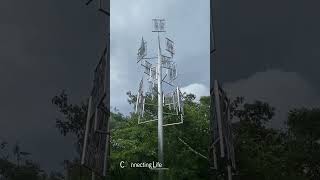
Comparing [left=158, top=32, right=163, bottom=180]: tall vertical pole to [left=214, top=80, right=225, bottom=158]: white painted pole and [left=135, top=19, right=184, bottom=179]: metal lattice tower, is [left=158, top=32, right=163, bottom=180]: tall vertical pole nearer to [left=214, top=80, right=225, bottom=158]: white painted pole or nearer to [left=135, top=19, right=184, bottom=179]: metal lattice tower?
[left=135, top=19, right=184, bottom=179]: metal lattice tower

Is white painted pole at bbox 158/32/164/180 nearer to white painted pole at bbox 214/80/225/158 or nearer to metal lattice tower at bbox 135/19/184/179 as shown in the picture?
metal lattice tower at bbox 135/19/184/179

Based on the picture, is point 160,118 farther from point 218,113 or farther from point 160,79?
point 218,113

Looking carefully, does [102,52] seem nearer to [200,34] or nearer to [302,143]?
[200,34]

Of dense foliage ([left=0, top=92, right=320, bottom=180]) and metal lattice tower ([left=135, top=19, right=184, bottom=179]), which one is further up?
metal lattice tower ([left=135, top=19, right=184, bottom=179])

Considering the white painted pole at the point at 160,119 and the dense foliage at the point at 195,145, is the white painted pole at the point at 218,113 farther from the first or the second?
the white painted pole at the point at 160,119

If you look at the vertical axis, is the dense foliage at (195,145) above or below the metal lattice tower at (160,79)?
below

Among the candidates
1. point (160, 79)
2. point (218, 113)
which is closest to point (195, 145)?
point (218, 113)

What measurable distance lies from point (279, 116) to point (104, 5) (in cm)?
116

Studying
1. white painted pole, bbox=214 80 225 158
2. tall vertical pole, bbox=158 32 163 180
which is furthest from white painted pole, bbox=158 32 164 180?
white painted pole, bbox=214 80 225 158

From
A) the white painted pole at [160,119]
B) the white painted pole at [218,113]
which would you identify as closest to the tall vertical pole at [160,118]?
the white painted pole at [160,119]

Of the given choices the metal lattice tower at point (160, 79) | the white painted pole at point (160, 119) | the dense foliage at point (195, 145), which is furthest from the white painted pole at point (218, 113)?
the white painted pole at point (160, 119)

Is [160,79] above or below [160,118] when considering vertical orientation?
above

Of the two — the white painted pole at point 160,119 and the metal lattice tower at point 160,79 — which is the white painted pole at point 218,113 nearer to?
the metal lattice tower at point 160,79

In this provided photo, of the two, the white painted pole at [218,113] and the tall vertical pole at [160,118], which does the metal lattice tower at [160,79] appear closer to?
the tall vertical pole at [160,118]
